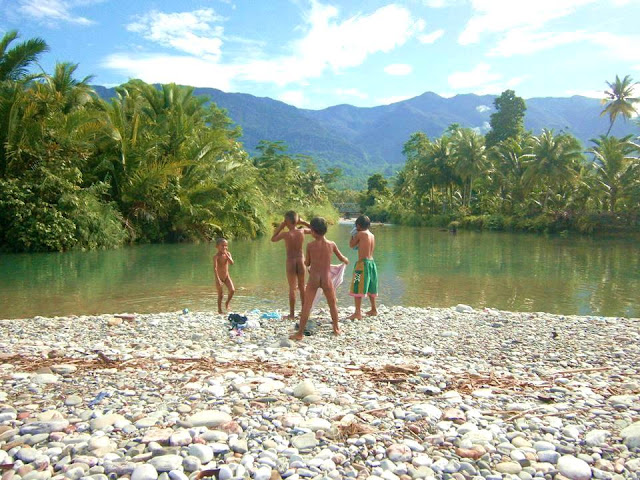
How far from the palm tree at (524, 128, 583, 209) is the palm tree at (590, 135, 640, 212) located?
2.73 meters

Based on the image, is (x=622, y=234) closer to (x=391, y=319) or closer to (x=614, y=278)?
(x=614, y=278)

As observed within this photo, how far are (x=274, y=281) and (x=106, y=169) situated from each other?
51.6 ft

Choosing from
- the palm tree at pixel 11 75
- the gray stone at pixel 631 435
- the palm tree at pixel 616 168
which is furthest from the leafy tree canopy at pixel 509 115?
the gray stone at pixel 631 435

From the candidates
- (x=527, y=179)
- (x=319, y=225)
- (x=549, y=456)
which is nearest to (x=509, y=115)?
(x=527, y=179)

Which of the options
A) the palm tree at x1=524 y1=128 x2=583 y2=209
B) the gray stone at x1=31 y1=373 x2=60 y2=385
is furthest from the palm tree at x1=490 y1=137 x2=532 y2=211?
the gray stone at x1=31 y1=373 x2=60 y2=385

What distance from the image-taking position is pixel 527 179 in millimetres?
43531

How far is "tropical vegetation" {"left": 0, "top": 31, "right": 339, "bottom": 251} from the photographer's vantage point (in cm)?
2084

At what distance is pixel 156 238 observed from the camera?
28078 millimetres

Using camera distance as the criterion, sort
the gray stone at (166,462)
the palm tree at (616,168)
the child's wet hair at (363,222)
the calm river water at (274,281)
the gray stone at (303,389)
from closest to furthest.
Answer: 1. the gray stone at (166,462)
2. the gray stone at (303,389)
3. the child's wet hair at (363,222)
4. the calm river water at (274,281)
5. the palm tree at (616,168)

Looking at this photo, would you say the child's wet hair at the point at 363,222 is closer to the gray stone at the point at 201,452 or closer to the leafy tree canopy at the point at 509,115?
the gray stone at the point at 201,452

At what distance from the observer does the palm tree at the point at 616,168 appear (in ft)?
117

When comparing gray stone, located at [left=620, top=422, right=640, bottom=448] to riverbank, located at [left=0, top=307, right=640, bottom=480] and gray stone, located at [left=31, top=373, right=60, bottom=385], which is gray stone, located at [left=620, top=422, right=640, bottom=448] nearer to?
riverbank, located at [left=0, top=307, right=640, bottom=480]

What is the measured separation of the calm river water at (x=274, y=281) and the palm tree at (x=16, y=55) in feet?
28.1

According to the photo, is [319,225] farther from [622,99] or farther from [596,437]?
[622,99]
